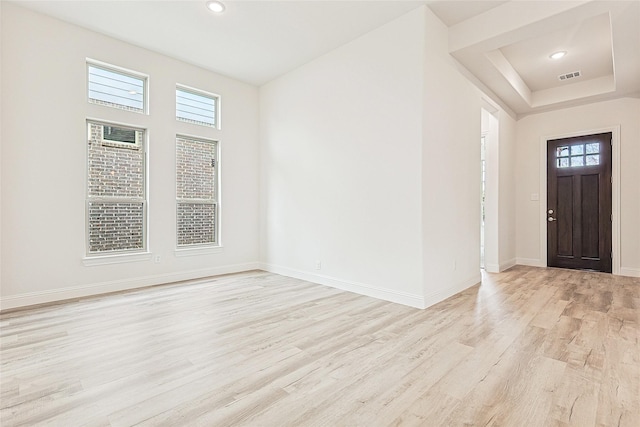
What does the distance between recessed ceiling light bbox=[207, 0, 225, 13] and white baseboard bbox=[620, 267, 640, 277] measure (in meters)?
6.86

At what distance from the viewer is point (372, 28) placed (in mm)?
3725

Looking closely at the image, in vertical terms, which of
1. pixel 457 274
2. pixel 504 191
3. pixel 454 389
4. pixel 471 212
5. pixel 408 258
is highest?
pixel 504 191

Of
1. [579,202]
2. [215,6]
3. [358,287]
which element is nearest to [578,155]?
[579,202]

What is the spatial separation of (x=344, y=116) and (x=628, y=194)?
4.73m

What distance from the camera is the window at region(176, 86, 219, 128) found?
473cm

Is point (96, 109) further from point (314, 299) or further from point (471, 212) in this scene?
point (471, 212)

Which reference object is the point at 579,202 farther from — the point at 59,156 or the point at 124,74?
the point at 59,156

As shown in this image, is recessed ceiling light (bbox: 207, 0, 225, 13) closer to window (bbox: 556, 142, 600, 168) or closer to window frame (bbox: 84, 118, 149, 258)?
window frame (bbox: 84, 118, 149, 258)

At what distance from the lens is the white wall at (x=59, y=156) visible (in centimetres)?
337

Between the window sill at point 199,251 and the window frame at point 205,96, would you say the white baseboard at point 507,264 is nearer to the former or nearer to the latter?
the window sill at point 199,251

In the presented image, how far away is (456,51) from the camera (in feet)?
12.1

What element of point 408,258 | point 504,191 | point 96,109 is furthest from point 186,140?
point 504,191

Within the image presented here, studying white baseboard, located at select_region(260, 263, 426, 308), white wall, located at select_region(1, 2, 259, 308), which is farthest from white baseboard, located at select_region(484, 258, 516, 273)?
white wall, located at select_region(1, 2, 259, 308)

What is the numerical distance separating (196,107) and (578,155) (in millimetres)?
6482
